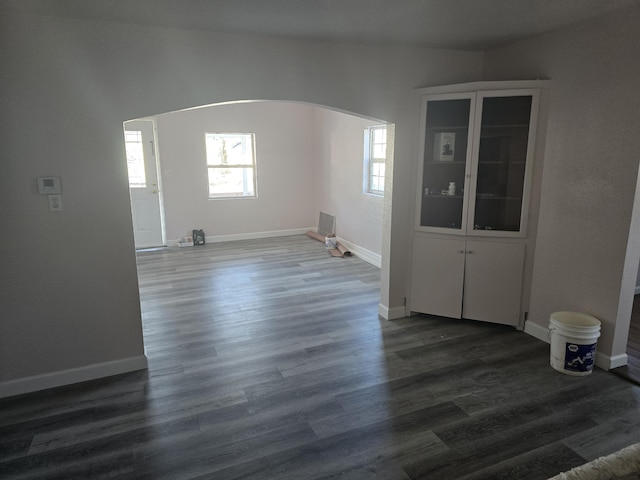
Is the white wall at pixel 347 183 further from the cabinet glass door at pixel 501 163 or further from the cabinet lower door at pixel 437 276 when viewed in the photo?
the cabinet glass door at pixel 501 163

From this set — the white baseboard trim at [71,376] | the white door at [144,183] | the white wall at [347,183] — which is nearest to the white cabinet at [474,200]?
the white wall at [347,183]

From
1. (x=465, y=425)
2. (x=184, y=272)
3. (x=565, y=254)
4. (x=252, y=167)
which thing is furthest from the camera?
(x=252, y=167)

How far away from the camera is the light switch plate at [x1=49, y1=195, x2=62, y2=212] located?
267 cm

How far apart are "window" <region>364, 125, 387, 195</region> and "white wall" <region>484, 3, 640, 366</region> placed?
8.28ft

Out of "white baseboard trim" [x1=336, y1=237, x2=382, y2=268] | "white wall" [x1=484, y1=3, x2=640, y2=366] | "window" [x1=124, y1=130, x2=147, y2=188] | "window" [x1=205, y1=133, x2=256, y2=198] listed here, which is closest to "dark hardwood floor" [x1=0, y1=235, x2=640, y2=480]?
"white wall" [x1=484, y1=3, x2=640, y2=366]

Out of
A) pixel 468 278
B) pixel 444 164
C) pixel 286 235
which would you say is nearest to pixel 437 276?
pixel 468 278

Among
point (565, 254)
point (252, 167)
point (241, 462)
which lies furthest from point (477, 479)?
point (252, 167)

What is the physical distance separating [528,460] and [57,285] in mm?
3099

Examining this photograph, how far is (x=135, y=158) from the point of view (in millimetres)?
6582

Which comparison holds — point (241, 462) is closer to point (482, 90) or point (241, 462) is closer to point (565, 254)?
point (565, 254)

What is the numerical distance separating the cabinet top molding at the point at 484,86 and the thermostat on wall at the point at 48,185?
9.56ft

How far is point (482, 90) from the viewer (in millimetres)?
3348

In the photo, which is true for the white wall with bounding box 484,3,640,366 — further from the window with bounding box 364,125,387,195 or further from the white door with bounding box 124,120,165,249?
the white door with bounding box 124,120,165,249

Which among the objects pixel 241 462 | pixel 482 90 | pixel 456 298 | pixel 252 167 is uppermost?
pixel 482 90
